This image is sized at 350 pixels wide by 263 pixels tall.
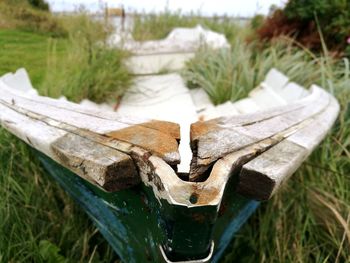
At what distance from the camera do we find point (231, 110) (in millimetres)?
2824

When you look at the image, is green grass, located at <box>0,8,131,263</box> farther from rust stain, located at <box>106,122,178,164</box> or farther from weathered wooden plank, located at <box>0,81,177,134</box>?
rust stain, located at <box>106,122,178,164</box>

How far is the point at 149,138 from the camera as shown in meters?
1.19

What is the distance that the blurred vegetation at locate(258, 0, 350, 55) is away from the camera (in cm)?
414

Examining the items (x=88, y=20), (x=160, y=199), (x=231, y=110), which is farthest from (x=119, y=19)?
(x=160, y=199)

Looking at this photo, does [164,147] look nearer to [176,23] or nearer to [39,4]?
[39,4]

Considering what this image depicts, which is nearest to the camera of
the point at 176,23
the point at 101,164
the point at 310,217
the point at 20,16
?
the point at 101,164

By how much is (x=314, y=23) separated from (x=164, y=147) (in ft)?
12.2

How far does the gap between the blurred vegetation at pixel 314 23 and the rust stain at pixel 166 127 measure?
3026mm

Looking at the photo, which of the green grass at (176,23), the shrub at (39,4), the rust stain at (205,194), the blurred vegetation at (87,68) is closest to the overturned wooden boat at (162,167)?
the rust stain at (205,194)

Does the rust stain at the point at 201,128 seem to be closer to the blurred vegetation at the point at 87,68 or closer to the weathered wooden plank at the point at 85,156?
the weathered wooden plank at the point at 85,156

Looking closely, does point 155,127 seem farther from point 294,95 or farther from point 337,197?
point 294,95

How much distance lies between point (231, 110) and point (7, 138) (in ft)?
4.52

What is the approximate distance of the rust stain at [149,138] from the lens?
1114 millimetres

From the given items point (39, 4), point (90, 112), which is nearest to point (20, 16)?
point (39, 4)
